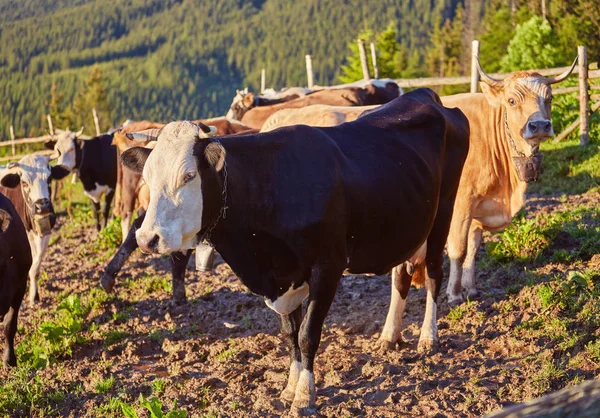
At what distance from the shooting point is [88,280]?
9844 mm

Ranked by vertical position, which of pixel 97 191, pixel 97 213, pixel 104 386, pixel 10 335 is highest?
pixel 104 386

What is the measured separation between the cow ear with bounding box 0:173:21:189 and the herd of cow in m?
1.60

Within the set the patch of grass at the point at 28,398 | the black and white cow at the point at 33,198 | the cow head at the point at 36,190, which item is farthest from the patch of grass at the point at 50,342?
the cow head at the point at 36,190

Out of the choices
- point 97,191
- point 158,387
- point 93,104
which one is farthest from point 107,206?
point 93,104

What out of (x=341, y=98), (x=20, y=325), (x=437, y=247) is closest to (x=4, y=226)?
(x=20, y=325)

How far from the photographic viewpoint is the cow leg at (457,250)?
6.95 metres

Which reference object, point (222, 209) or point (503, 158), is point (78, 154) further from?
point (222, 209)

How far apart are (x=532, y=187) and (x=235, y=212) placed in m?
8.61

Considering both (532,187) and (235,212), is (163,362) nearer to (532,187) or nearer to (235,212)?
(235,212)

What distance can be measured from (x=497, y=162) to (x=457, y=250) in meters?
1.00

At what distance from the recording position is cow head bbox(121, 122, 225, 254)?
409 cm

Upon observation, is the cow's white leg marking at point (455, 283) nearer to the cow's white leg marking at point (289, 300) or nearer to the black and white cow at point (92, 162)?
the cow's white leg marking at point (289, 300)

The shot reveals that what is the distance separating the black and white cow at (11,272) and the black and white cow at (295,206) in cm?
298

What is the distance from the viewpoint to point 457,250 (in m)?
7.04
